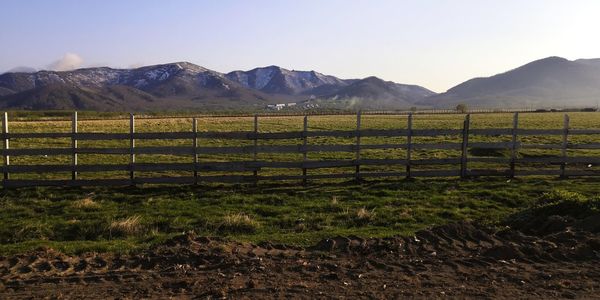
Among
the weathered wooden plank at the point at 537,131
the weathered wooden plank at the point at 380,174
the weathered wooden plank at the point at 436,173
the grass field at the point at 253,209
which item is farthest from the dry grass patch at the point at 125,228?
the weathered wooden plank at the point at 537,131

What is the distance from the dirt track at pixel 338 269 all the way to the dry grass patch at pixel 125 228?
1635mm

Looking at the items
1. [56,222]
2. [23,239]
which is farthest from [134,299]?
[56,222]

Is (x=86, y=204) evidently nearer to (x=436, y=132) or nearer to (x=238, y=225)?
(x=238, y=225)

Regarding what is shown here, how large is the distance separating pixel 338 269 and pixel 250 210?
452 cm

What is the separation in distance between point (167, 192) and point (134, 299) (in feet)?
23.8

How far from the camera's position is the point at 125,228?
29.9 feet

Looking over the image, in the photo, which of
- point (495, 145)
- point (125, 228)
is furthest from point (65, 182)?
point (495, 145)

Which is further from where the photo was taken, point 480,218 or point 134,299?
point 480,218

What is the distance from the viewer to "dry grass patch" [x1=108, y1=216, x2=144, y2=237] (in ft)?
29.7

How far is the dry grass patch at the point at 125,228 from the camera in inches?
356

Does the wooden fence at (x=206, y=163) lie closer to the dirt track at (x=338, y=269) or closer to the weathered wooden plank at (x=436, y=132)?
the weathered wooden plank at (x=436, y=132)

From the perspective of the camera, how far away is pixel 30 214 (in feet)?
34.3

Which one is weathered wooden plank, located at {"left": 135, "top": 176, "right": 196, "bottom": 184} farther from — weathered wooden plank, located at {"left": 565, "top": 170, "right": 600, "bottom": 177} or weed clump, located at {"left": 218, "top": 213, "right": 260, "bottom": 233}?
weathered wooden plank, located at {"left": 565, "top": 170, "right": 600, "bottom": 177}

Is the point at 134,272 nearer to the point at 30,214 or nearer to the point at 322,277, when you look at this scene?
the point at 322,277
